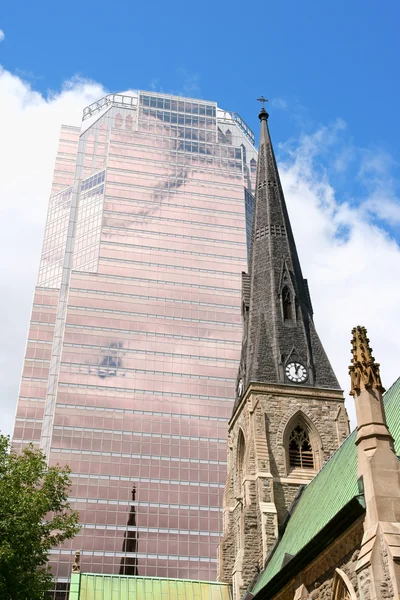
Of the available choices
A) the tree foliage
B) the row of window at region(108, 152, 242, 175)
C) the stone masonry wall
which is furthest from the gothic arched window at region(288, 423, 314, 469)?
the row of window at region(108, 152, 242, 175)

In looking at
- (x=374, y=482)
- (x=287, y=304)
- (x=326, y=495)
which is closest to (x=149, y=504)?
(x=287, y=304)

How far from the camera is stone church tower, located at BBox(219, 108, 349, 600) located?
2655 cm

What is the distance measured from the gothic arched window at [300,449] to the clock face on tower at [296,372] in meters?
2.11

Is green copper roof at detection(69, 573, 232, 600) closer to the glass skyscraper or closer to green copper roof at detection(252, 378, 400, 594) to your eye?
green copper roof at detection(252, 378, 400, 594)

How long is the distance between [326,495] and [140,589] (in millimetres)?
11785

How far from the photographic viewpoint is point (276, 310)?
33188 millimetres

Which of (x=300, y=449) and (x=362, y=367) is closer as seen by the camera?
(x=362, y=367)

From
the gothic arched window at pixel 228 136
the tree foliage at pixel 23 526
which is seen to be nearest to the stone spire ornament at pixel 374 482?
the tree foliage at pixel 23 526

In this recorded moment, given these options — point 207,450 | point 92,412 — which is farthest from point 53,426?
point 207,450

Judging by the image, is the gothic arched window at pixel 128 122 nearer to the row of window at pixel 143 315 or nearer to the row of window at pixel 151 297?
the row of window at pixel 151 297

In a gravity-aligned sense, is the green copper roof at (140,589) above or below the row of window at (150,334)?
below

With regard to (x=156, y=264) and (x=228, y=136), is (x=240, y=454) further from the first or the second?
(x=228, y=136)

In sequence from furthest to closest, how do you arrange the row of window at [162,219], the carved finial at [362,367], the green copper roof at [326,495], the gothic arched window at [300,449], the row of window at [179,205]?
the row of window at [179,205]
the row of window at [162,219]
the gothic arched window at [300,449]
the green copper roof at [326,495]
the carved finial at [362,367]

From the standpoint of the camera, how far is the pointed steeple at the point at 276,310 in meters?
31.0
